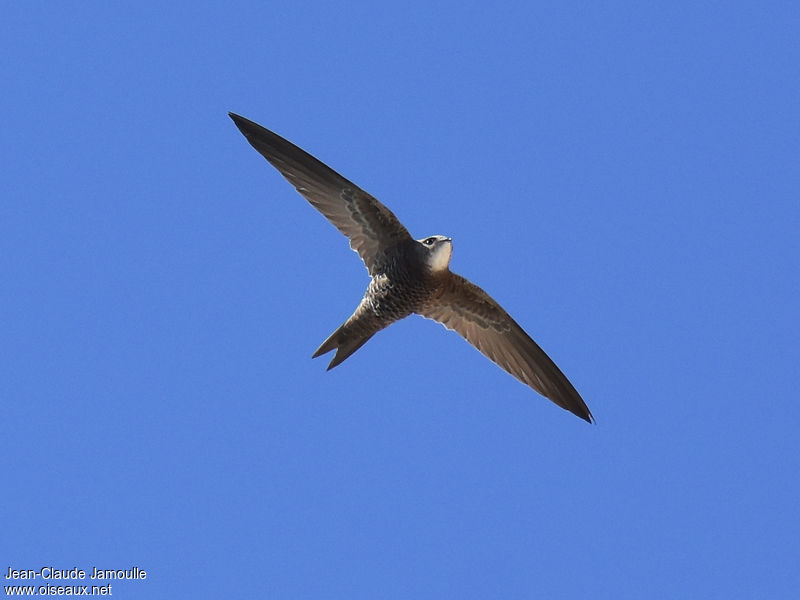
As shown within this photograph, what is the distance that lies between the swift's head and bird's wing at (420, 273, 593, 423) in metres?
1.06

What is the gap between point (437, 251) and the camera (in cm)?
1027

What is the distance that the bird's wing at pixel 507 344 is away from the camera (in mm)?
11477

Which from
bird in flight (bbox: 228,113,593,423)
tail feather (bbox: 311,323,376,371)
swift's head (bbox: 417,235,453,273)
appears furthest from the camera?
tail feather (bbox: 311,323,376,371)

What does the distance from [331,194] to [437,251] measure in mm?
1283

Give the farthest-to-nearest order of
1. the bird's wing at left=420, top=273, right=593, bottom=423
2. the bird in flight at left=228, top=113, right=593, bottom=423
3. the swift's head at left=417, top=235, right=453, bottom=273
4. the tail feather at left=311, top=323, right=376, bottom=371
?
1. the bird's wing at left=420, top=273, right=593, bottom=423
2. the tail feather at left=311, top=323, right=376, bottom=371
3. the bird in flight at left=228, top=113, right=593, bottom=423
4. the swift's head at left=417, top=235, right=453, bottom=273

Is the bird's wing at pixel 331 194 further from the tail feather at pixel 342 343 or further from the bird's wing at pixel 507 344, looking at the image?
the bird's wing at pixel 507 344

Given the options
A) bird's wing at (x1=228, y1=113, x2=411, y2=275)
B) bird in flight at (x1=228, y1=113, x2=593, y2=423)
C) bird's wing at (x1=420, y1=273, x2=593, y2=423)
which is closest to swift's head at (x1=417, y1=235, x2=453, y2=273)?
bird in flight at (x1=228, y1=113, x2=593, y2=423)

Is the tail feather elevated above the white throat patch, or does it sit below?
below

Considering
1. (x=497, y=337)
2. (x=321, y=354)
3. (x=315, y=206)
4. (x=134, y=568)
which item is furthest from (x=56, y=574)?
(x=497, y=337)

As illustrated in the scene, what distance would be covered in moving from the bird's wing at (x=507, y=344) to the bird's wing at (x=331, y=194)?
1.19 m

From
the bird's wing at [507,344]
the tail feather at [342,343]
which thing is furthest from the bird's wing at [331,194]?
the bird's wing at [507,344]

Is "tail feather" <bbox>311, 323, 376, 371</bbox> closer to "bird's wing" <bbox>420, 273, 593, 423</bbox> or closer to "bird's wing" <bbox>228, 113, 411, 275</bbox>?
"bird's wing" <bbox>228, 113, 411, 275</bbox>

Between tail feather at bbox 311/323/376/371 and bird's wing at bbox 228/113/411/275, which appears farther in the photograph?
tail feather at bbox 311/323/376/371

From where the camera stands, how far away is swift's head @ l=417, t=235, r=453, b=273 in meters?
10.2
